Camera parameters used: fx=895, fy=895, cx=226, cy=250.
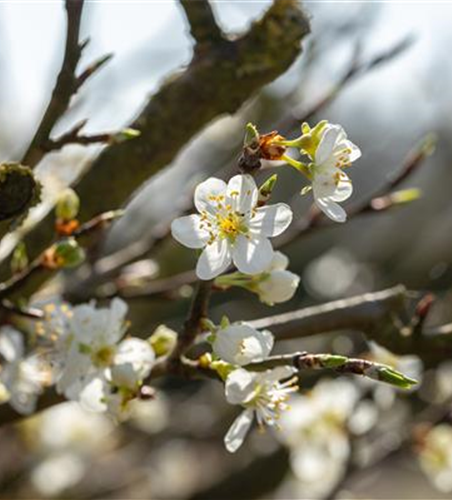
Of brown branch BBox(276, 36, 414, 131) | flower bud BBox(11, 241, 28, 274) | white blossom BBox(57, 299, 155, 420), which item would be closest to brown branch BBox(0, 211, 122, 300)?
flower bud BBox(11, 241, 28, 274)

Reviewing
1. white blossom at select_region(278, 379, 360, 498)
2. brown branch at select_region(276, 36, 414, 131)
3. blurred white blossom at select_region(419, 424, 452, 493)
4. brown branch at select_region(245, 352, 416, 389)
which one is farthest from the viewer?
white blossom at select_region(278, 379, 360, 498)

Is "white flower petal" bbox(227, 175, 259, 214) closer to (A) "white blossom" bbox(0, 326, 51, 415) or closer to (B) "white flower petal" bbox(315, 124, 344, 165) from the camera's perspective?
(B) "white flower petal" bbox(315, 124, 344, 165)

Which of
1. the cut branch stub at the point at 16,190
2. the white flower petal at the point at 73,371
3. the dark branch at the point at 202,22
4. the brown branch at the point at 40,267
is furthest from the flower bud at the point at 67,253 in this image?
the dark branch at the point at 202,22

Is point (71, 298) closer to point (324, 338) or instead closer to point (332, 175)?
point (332, 175)

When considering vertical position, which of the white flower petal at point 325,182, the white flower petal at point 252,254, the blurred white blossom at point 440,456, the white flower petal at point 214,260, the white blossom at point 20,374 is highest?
the white flower petal at point 325,182

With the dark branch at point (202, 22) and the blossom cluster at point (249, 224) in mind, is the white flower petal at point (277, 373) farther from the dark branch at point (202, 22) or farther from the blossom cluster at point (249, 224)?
the dark branch at point (202, 22)

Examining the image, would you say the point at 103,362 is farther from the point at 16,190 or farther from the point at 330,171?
the point at 330,171

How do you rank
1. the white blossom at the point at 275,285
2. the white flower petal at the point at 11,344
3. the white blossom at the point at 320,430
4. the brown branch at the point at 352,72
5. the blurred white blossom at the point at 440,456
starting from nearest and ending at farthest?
the white blossom at the point at 275,285 < the white flower petal at the point at 11,344 < the brown branch at the point at 352,72 < the blurred white blossom at the point at 440,456 < the white blossom at the point at 320,430

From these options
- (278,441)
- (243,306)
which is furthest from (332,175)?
(243,306)

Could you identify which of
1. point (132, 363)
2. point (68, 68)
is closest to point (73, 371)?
point (132, 363)
